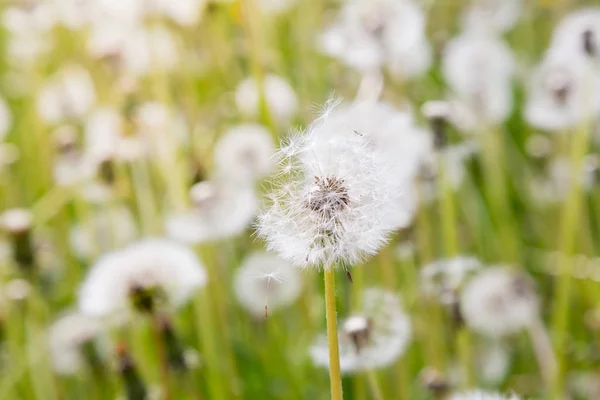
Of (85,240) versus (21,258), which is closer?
(21,258)

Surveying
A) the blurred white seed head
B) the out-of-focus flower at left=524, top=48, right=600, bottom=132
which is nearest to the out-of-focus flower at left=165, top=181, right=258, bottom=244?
the blurred white seed head

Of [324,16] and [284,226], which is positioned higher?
[324,16]

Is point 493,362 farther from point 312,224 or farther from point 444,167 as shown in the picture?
point 312,224

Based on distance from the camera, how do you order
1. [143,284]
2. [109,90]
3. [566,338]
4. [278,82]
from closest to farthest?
[143,284]
[566,338]
[278,82]
[109,90]

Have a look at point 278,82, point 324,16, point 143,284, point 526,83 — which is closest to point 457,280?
point 143,284

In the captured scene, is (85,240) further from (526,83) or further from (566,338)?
(526,83)

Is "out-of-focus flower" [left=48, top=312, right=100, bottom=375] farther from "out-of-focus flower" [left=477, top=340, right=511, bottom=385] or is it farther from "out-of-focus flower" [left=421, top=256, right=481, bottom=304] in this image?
"out-of-focus flower" [left=477, top=340, right=511, bottom=385]

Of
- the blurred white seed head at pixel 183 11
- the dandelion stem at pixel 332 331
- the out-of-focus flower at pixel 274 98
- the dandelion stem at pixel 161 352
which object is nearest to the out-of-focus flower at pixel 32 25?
the blurred white seed head at pixel 183 11
